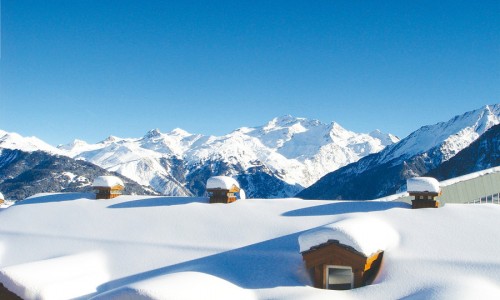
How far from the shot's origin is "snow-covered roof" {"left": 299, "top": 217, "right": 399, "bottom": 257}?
12.6 metres

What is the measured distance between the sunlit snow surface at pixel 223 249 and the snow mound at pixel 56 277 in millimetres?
31

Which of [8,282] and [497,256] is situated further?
[8,282]

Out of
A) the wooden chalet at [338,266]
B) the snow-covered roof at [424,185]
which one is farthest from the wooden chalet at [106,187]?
the snow-covered roof at [424,185]

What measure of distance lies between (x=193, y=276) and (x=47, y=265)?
575cm

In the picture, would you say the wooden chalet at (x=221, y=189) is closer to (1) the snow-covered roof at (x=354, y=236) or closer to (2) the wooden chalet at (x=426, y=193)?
(1) the snow-covered roof at (x=354, y=236)

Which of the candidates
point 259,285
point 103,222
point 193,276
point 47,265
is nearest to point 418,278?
point 259,285

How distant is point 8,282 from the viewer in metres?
14.1

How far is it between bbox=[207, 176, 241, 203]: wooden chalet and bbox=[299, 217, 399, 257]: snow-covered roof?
7140 millimetres

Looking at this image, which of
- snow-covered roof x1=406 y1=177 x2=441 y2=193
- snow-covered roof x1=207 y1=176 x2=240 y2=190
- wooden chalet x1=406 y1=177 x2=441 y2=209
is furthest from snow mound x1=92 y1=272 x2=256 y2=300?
snow-covered roof x1=406 y1=177 x2=441 y2=193

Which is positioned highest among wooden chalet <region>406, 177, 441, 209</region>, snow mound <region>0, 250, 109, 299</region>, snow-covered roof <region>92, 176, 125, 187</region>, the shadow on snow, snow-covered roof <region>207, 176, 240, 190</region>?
snow-covered roof <region>92, 176, 125, 187</region>

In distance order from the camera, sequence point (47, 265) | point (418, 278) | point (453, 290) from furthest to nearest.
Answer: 1. point (47, 265)
2. point (418, 278)
3. point (453, 290)

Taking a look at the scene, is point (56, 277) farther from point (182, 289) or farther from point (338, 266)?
point (338, 266)

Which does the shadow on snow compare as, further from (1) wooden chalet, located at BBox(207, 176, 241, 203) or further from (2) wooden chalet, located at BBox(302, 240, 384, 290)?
(2) wooden chalet, located at BBox(302, 240, 384, 290)

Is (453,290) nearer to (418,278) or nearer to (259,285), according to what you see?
(418,278)
